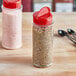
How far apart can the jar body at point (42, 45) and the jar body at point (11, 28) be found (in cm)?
14

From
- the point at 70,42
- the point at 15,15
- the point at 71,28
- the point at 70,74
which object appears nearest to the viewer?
the point at 70,74

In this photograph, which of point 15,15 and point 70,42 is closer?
point 15,15

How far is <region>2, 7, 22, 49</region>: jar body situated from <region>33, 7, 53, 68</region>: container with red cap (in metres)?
0.14

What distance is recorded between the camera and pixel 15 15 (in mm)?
1186

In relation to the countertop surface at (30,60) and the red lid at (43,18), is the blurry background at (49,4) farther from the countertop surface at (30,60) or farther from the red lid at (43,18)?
the red lid at (43,18)

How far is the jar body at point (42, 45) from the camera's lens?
107 cm

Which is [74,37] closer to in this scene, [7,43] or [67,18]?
[67,18]

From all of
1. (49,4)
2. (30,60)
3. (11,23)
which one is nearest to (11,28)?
(11,23)

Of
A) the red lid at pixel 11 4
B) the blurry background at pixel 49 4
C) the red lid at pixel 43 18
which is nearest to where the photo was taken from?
the red lid at pixel 43 18

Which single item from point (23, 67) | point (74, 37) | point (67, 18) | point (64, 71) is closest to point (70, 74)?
point (64, 71)

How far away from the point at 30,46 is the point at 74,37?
0.20m

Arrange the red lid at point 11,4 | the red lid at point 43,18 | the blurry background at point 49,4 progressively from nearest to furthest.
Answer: the red lid at point 43,18
the red lid at point 11,4
the blurry background at point 49,4

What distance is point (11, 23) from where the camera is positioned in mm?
1194

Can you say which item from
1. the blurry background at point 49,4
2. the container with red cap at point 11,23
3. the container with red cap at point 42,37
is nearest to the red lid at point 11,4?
the container with red cap at point 11,23
